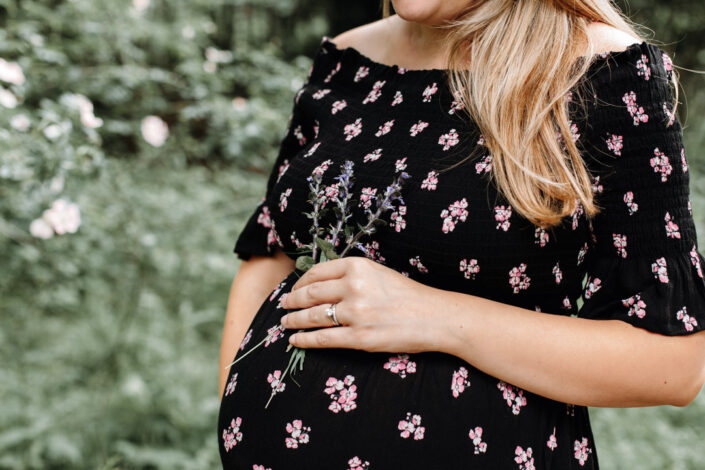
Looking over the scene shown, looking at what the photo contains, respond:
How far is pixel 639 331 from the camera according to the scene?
116 cm

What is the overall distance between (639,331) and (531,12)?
0.69 metres

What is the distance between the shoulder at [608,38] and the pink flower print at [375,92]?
1.63ft

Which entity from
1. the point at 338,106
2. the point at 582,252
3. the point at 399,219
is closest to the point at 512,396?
the point at 582,252

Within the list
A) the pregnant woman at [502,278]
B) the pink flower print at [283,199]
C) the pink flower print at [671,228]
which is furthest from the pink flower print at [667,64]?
the pink flower print at [283,199]

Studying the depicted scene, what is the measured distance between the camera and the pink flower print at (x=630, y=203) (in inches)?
44.8

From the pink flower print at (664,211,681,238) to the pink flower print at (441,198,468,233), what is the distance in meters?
0.36

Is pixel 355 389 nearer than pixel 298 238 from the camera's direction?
Yes

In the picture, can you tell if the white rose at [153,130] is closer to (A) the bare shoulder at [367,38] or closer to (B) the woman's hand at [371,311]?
(A) the bare shoulder at [367,38]

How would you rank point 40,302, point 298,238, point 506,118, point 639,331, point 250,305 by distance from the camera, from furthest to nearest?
point 40,302
point 250,305
point 298,238
point 506,118
point 639,331

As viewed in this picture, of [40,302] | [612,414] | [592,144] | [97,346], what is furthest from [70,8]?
[612,414]

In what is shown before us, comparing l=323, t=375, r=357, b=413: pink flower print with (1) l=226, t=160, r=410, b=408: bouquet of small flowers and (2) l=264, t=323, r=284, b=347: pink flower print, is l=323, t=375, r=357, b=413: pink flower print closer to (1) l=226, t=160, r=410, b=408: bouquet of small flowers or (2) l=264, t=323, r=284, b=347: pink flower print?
(1) l=226, t=160, r=410, b=408: bouquet of small flowers

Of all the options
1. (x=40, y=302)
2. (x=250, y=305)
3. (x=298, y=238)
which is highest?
(x=298, y=238)

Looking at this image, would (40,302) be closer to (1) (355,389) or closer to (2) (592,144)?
(1) (355,389)

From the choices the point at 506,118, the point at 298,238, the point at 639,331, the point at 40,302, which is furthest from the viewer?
the point at 40,302
